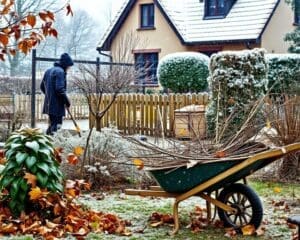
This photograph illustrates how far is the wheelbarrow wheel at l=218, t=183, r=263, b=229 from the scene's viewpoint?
16.9 feet

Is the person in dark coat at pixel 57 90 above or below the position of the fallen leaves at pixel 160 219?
above

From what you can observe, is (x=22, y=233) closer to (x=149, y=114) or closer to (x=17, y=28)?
(x=17, y=28)

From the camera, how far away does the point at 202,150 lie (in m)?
5.75

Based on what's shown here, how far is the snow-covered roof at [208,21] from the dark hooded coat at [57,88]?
46.6 feet

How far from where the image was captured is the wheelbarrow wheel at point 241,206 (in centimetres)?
514

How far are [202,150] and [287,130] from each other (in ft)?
8.35

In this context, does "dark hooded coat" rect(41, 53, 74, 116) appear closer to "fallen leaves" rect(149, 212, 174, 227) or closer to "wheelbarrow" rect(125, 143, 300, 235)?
"fallen leaves" rect(149, 212, 174, 227)

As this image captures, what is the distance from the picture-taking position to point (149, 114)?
49.7ft

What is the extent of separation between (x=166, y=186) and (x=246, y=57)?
770 cm

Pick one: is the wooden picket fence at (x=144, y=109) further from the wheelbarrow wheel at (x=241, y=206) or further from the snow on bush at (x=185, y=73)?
the wheelbarrow wheel at (x=241, y=206)

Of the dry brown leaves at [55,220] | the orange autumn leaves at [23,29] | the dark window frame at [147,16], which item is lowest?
the dry brown leaves at [55,220]

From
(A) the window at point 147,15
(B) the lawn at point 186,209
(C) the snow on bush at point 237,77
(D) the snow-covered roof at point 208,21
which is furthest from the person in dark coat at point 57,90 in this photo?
(A) the window at point 147,15

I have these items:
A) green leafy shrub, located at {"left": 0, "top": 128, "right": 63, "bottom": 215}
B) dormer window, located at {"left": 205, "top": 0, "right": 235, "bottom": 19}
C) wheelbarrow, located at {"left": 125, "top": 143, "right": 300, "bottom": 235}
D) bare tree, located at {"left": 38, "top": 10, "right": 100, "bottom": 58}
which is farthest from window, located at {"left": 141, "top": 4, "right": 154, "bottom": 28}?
wheelbarrow, located at {"left": 125, "top": 143, "right": 300, "bottom": 235}

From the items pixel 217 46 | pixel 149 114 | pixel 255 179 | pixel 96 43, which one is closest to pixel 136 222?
pixel 255 179
